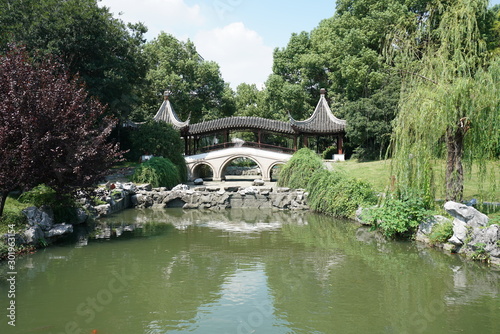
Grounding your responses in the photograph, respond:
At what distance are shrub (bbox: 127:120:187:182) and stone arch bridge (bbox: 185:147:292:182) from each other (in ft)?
7.75

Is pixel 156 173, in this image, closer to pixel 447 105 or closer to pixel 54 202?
pixel 54 202

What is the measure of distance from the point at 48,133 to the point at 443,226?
8.86 metres

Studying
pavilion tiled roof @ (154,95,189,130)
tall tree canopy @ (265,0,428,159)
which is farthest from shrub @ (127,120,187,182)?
tall tree canopy @ (265,0,428,159)

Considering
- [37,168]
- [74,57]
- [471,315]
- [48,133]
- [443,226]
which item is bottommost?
[471,315]

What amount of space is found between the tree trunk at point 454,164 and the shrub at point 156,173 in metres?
12.8

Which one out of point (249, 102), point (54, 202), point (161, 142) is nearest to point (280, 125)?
point (161, 142)

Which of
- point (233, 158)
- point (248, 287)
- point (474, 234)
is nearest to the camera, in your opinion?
point (248, 287)

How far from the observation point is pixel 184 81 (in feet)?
108

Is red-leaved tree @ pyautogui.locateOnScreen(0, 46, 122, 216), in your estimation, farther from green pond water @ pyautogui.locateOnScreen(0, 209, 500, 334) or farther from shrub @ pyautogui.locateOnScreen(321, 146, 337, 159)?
shrub @ pyautogui.locateOnScreen(321, 146, 337, 159)

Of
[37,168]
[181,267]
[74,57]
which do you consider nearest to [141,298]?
[181,267]

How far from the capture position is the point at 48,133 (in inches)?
340

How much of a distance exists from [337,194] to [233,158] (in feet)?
40.5

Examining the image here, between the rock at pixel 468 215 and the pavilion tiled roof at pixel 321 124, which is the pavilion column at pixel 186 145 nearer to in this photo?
the pavilion tiled roof at pixel 321 124

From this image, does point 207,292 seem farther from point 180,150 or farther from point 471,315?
point 180,150
